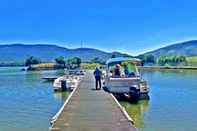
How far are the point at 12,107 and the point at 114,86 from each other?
7.38 m

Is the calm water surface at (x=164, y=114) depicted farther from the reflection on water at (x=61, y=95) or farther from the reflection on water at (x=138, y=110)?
the reflection on water at (x=61, y=95)

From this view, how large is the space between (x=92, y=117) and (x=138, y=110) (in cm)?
895

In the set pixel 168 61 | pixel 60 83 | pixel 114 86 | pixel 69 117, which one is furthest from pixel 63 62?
pixel 69 117

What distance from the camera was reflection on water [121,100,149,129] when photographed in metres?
22.6

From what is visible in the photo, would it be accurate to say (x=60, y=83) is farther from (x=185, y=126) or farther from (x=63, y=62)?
(x=63, y=62)

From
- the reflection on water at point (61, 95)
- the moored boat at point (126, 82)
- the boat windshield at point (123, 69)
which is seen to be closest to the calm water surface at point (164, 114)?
the moored boat at point (126, 82)

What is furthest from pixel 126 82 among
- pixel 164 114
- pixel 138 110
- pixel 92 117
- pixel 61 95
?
pixel 92 117

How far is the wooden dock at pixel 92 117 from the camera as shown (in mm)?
16014

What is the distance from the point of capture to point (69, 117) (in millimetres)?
18609

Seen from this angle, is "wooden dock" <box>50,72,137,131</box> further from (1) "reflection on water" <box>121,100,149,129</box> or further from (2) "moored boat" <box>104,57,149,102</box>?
(2) "moored boat" <box>104,57,149,102</box>

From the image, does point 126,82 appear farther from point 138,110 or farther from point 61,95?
point 61,95

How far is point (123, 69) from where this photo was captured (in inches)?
1321

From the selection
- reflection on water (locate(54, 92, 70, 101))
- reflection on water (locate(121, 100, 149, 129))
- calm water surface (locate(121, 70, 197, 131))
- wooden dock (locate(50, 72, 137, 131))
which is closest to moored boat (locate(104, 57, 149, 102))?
reflection on water (locate(121, 100, 149, 129))

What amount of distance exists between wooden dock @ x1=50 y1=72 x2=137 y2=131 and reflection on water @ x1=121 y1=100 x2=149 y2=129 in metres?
1.36
